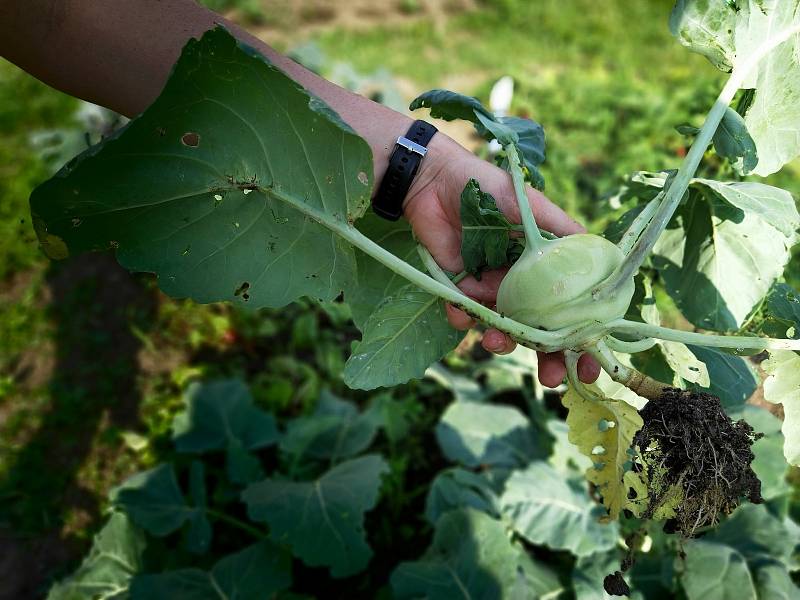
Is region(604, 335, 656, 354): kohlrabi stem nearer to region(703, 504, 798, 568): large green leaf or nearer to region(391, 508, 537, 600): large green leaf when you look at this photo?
region(391, 508, 537, 600): large green leaf

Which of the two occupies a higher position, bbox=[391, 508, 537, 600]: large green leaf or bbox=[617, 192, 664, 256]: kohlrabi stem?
bbox=[617, 192, 664, 256]: kohlrabi stem

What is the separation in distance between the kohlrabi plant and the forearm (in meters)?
0.26

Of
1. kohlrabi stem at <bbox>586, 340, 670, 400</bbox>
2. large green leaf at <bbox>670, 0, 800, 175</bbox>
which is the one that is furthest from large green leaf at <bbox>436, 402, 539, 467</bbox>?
large green leaf at <bbox>670, 0, 800, 175</bbox>

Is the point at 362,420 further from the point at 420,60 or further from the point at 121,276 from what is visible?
the point at 420,60

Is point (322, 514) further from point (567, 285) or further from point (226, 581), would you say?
point (567, 285)

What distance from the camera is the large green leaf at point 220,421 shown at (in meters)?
2.79

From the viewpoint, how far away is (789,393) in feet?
5.09

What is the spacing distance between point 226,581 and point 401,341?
117cm

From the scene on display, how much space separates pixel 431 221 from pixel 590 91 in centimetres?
386

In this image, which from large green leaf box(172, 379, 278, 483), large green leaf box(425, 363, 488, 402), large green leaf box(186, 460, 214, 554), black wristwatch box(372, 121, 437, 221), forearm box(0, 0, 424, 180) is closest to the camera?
forearm box(0, 0, 424, 180)

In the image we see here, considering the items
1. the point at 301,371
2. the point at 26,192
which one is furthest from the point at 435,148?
the point at 26,192

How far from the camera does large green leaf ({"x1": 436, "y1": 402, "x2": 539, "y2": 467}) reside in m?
2.63

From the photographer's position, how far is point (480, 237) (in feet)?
5.47

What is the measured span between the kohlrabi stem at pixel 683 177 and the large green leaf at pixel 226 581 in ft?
4.94
